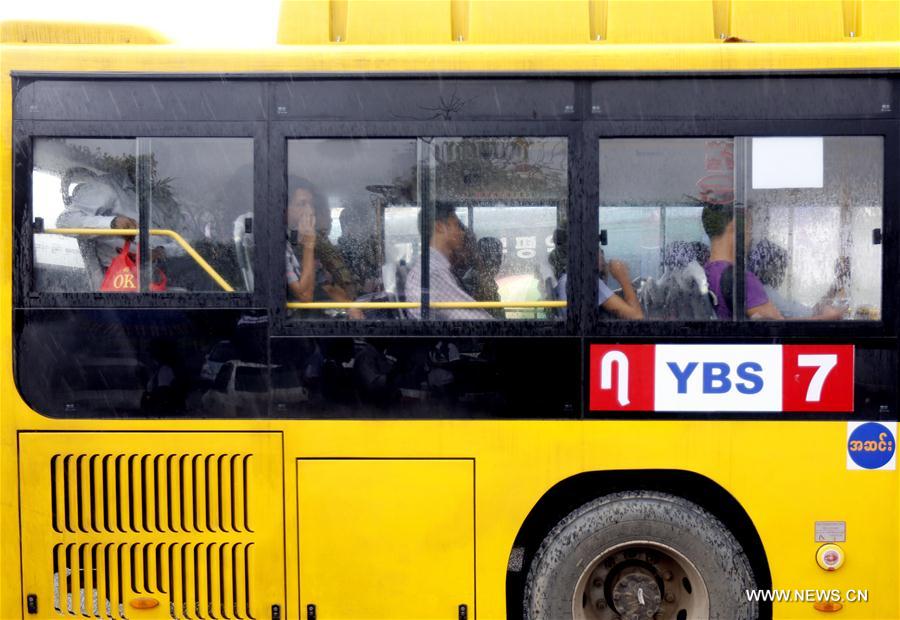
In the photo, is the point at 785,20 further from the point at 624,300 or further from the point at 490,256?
the point at 490,256

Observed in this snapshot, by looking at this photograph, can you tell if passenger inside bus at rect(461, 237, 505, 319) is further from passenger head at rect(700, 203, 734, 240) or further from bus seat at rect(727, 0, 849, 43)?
bus seat at rect(727, 0, 849, 43)

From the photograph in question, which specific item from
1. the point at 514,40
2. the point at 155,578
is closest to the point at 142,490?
the point at 155,578

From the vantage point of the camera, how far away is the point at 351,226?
12.9ft

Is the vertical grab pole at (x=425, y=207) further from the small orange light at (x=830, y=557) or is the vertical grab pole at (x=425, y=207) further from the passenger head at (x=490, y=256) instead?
the small orange light at (x=830, y=557)

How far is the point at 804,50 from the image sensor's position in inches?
151

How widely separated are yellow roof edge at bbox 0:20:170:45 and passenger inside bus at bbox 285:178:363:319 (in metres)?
1.10

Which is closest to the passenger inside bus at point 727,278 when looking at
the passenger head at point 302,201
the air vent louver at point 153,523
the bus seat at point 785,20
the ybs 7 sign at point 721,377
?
the ybs 7 sign at point 721,377

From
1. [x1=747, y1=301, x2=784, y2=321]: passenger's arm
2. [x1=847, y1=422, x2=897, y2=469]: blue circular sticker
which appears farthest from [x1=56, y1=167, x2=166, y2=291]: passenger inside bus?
[x1=847, y1=422, x2=897, y2=469]: blue circular sticker

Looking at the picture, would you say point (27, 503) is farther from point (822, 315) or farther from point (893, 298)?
point (893, 298)

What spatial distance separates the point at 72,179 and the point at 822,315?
380cm

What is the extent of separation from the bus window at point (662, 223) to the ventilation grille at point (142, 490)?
6.81 feet

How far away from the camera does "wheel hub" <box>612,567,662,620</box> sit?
3.93 meters

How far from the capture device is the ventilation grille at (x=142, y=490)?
3.89 metres

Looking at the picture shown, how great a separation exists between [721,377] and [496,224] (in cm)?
134
